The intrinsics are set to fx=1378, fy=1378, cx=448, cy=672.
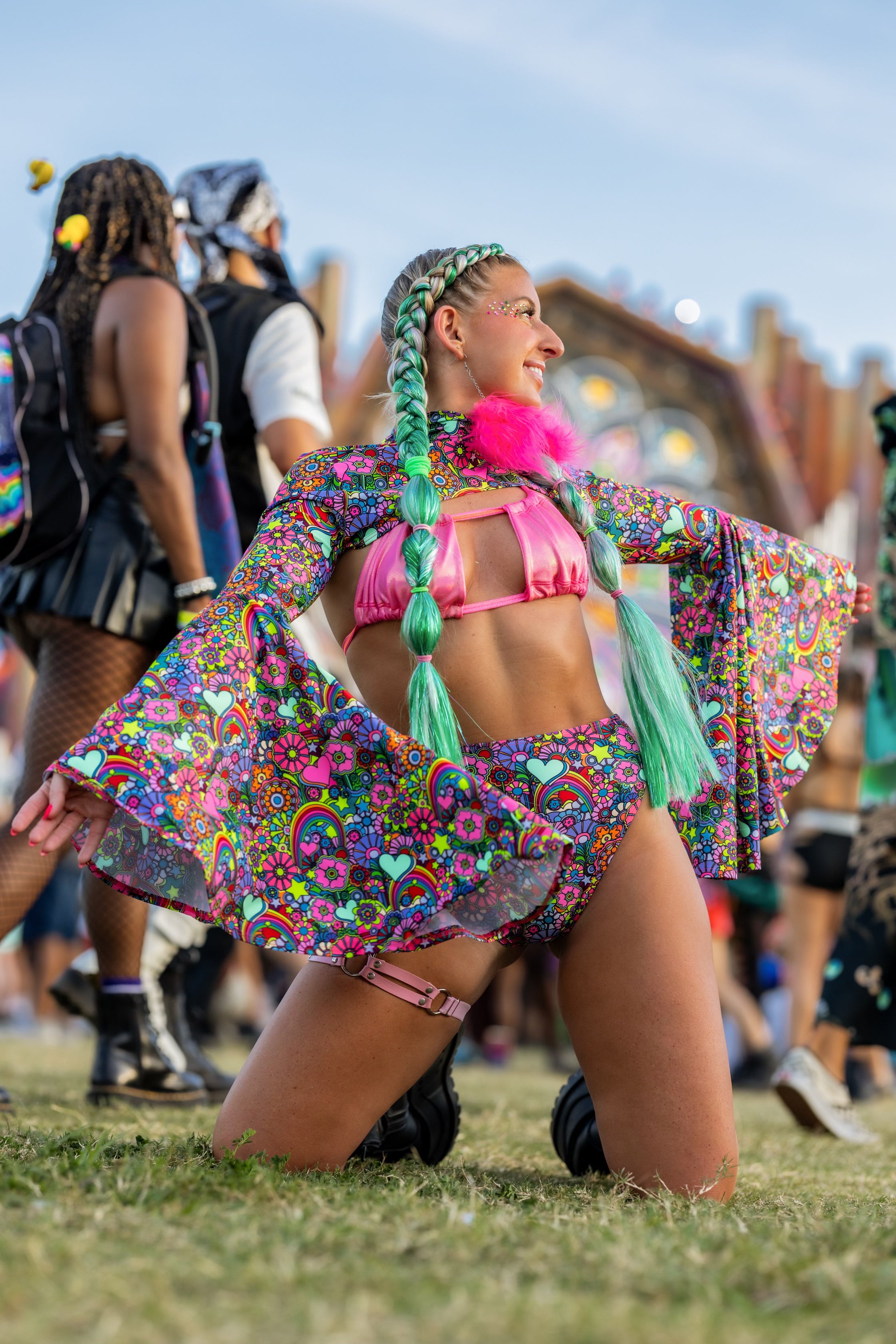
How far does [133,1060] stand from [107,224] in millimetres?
2061

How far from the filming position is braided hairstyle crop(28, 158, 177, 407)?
3.40 metres

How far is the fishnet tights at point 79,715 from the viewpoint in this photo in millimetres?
3094

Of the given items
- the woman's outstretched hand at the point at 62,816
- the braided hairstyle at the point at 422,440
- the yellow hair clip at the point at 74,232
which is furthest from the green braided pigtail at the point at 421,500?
the yellow hair clip at the point at 74,232

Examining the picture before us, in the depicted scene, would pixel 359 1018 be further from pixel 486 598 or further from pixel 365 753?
pixel 486 598

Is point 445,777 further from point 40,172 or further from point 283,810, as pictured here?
point 40,172

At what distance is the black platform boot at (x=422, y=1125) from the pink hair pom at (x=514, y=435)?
1028 mm

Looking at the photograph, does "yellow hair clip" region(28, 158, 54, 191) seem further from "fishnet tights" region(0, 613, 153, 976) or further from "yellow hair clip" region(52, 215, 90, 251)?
"fishnet tights" region(0, 613, 153, 976)

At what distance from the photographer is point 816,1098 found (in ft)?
12.1

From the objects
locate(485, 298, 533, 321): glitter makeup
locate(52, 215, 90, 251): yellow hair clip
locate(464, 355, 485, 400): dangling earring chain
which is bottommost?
locate(464, 355, 485, 400): dangling earring chain

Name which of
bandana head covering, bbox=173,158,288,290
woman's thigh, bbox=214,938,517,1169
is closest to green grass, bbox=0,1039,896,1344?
woman's thigh, bbox=214,938,517,1169

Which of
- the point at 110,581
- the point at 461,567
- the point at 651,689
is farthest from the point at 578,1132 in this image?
the point at 110,581

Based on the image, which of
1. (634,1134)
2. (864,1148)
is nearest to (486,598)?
(634,1134)

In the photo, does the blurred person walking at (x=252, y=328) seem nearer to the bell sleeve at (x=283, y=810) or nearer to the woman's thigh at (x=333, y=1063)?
the bell sleeve at (x=283, y=810)

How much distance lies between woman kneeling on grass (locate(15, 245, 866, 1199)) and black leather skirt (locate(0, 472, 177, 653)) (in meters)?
0.86
